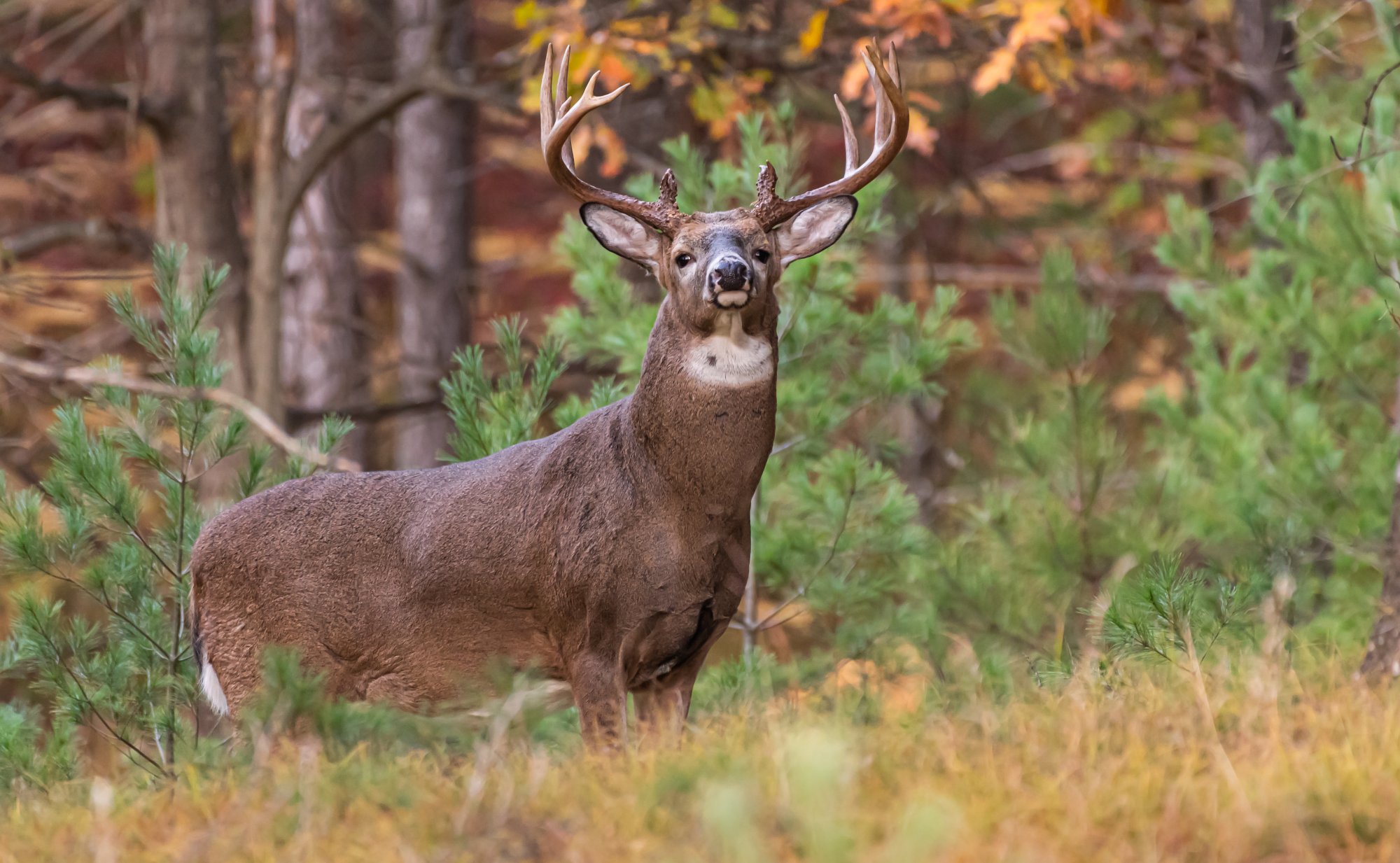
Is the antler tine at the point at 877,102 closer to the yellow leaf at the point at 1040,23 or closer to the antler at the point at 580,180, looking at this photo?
the antler at the point at 580,180

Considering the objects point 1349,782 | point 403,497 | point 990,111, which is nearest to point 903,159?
point 990,111

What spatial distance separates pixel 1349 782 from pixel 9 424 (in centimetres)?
1198

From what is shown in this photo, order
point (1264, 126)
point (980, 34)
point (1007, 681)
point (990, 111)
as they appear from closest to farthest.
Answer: point (1007, 681), point (980, 34), point (1264, 126), point (990, 111)

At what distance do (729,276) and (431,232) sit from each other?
9230 millimetres

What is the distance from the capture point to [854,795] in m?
3.08

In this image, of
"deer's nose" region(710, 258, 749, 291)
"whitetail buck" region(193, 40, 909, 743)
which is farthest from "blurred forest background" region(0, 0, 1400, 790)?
"deer's nose" region(710, 258, 749, 291)

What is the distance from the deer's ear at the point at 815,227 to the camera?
16.6ft

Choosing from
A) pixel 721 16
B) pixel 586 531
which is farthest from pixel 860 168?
pixel 721 16

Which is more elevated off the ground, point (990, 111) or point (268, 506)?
point (990, 111)

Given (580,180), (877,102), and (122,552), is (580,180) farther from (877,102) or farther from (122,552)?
(122,552)

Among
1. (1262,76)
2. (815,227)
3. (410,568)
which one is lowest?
(410,568)

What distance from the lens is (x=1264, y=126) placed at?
1084cm

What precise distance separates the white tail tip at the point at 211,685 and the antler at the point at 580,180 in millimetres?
1938

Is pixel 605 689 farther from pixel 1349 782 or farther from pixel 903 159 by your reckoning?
pixel 903 159
